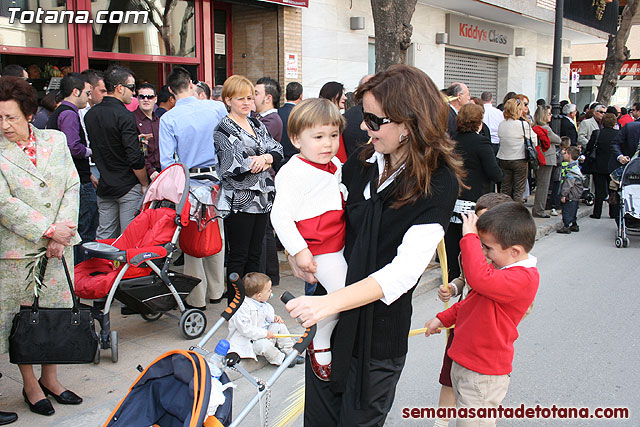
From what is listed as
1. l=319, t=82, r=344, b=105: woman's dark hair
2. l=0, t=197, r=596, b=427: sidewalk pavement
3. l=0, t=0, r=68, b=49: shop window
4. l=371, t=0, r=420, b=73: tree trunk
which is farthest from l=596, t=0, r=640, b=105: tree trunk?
l=0, t=197, r=596, b=427: sidewalk pavement

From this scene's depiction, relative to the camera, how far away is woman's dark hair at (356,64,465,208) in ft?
7.51

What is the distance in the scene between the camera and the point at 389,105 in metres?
2.30

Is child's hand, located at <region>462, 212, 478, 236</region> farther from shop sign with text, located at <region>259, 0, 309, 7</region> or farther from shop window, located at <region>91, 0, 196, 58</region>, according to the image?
A: shop sign with text, located at <region>259, 0, 309, 7</region>

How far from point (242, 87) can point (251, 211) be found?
3.57 feet

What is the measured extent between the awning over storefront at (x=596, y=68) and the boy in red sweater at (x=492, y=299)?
116 ft

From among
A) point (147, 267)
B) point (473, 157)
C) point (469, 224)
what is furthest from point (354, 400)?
point (473, 157)

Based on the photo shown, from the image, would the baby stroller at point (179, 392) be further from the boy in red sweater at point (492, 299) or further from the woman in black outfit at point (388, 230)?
the boy in red sweater at point (492, 299)

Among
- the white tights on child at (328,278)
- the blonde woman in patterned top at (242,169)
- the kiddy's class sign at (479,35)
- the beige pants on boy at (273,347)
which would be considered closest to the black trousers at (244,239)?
the blonde woman in patterned top at (242,169)

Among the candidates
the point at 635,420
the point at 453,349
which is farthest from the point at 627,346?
the point at 453,349

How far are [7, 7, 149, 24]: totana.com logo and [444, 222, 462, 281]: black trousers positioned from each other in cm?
676

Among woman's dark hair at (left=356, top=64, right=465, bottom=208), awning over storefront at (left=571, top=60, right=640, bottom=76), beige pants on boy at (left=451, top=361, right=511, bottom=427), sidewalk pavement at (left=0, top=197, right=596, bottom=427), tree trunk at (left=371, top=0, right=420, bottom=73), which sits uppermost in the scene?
awning over storefront at (left=571, top=60, right=640, bottom=76)

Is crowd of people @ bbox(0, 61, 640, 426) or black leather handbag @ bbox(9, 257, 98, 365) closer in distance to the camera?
crowd of people @ bbox(0, 61, 640, 426)

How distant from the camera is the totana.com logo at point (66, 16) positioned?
354 inches

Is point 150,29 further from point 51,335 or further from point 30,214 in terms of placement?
point 51,335
